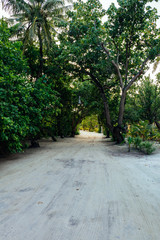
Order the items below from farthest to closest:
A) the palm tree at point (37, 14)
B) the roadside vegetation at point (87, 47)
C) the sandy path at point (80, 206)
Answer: the palm tree at point (37, 14), the roadside vegetation at point (87, 47), the sandy path at point (80, 206)

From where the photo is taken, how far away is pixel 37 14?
10938 millimetres

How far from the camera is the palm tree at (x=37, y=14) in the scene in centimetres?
1071

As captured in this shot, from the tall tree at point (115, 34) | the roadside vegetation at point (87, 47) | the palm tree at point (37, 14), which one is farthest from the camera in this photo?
the palm tree at point (37, 14)

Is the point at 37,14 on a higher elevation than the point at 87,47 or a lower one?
higher

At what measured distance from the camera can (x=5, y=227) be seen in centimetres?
222

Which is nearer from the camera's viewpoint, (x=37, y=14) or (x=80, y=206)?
(x=80, y=206)

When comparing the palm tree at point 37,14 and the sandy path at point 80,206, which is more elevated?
the palm tree at point 37,14

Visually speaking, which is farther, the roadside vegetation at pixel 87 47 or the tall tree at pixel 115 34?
the tall tree at pixel 115 34

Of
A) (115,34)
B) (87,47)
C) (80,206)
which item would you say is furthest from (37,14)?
(80,206)

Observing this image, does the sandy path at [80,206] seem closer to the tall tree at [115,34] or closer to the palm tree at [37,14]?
the tall tree at [115,34]

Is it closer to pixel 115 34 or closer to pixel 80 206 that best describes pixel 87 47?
pixel 115 34

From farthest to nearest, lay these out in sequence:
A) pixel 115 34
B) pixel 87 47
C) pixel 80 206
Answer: pixel 115 34 < pixel 87 47 < pixel 80 206

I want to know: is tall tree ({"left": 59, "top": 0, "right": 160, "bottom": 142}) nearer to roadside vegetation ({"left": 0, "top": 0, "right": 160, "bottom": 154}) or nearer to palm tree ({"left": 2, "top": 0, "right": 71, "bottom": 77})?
roadside vegetation ({"left": 0, "top": 0, "right": 160, "bottom": 154})

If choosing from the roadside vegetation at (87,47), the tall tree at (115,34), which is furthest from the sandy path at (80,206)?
the tall tree at (115,34)
